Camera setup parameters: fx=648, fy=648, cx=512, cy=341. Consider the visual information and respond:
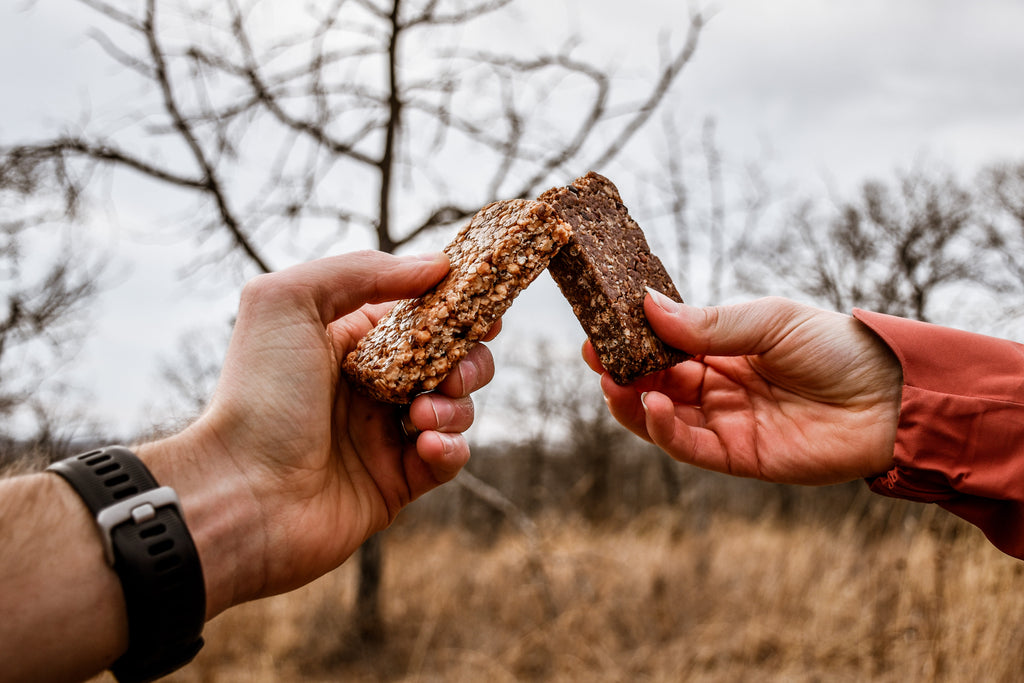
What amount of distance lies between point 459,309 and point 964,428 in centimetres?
153

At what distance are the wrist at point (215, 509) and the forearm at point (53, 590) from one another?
0.68 feet

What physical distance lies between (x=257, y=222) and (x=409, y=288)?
329 cm

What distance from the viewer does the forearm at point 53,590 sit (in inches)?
53.6

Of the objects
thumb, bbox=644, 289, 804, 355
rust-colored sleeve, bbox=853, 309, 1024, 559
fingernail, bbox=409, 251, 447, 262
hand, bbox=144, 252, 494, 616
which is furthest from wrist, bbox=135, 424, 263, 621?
rust-colored sleeve, bbox=853, 309, 1024, 559

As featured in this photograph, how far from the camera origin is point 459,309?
1.92 m

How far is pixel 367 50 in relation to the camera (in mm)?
4723

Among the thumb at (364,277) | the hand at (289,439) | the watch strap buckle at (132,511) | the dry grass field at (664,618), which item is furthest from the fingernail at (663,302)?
the dry grass field at (664,618)

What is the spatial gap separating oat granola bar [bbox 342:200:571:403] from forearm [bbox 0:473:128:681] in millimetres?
801

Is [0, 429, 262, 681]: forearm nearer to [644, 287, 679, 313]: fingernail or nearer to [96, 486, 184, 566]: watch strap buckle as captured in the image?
[96, 486, 184, 566]: watch strap buckle

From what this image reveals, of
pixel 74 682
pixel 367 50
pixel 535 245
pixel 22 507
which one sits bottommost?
pixel 74 682

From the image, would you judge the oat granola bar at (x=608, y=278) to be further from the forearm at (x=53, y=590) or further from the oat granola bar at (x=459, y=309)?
the forearm at (x=53, y=590)

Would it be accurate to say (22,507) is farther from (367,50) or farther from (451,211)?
(367,50)

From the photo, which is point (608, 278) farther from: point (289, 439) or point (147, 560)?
point (147, 560)

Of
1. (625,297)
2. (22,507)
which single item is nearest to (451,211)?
(625,297)
